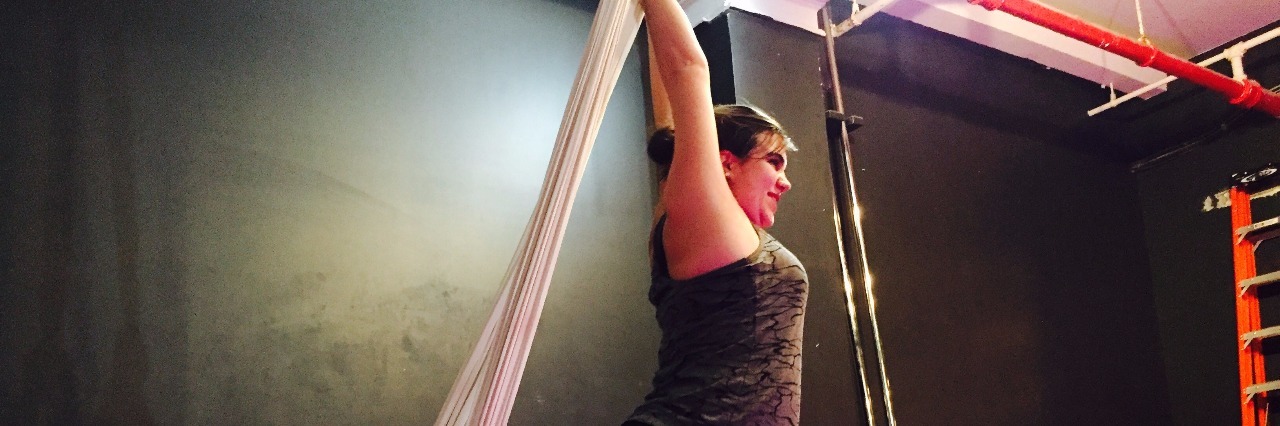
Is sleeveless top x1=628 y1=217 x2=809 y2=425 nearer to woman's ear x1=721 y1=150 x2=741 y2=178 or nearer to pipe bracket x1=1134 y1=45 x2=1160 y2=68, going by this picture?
woman's ear x1=721 y1=150 x2=741 y2=178

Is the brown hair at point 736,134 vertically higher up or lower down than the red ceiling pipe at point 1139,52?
lower down

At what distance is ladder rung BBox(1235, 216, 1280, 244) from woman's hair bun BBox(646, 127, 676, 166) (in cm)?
241

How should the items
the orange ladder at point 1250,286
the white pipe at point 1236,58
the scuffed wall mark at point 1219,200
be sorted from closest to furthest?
the orange ladder at point 1250,286, the white pipe at point 1236,58, the scuffed wall mark at point 1219,200

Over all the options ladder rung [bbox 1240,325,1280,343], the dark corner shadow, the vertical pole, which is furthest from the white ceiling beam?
ladder rung [bbox 1240,325,1280,343]

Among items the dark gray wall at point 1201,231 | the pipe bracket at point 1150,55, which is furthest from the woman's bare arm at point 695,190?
the dark gray wall at point 1201,231

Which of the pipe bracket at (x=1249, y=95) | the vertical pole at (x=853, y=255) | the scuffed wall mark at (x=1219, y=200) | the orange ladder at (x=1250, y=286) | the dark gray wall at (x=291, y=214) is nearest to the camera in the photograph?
the dark gray wall at (x=291, y=214)

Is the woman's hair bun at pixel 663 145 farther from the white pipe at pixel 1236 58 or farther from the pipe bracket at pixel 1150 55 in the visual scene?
the white pipe at pixel 1236 58

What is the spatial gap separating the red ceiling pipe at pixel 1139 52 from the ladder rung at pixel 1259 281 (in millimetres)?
543

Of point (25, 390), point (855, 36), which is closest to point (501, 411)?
point (25, 390)

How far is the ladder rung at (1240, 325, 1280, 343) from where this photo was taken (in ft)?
9.98

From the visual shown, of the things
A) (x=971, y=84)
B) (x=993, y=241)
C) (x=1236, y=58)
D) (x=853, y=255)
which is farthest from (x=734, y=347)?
(x=1236, y=58)

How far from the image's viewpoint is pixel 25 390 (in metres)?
1.84

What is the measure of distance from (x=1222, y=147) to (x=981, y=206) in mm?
961

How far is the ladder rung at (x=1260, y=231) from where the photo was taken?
3.09 meters
